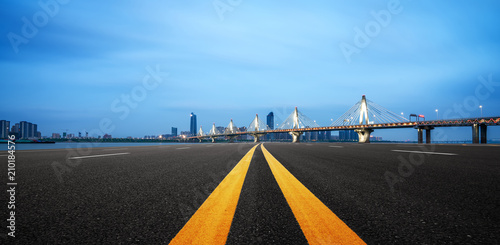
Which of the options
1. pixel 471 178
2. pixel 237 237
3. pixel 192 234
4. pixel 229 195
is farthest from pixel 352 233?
pixel 471 178

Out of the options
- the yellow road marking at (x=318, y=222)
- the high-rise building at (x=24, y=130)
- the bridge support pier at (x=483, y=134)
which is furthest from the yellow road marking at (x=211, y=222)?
the high-rise building at (x=24, y=130)

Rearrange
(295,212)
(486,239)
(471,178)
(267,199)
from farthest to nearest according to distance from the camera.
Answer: (471,178), (267,199), (295,212), (486,239)

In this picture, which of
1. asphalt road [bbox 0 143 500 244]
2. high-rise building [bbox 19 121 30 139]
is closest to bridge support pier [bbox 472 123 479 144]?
asphalt road [bbox 0 143 500 244]

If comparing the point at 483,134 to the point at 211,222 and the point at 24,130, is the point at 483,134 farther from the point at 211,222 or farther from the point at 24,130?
the point at 24,130

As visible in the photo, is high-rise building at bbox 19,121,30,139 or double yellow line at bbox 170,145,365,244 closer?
double yellow line at bbox 170,145,365,244

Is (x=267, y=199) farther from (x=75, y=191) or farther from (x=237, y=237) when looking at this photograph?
(x=75, y=191)

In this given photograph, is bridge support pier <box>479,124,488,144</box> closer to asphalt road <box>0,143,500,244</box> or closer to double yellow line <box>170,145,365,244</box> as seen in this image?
asphalt road <box>0,143,500,244</box>

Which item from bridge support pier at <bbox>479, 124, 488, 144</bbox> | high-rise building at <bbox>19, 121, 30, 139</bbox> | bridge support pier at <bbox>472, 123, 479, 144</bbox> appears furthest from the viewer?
high-rise building at <bbox>19, 121, 30, 139</bbox>

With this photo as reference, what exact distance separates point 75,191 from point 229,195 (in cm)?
173

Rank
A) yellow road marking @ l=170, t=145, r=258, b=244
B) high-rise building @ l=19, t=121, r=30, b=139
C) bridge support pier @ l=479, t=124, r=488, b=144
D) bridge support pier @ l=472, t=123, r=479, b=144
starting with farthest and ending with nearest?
high-rise building @ l=19, t=121, r=30, b=139, bridge support pier @ l=479, t=124, r=488, b=144, bridge support pier @ l=472, t=123, r=479, b=144, yellow road marking @ l=170, t=145, r=258, b=244

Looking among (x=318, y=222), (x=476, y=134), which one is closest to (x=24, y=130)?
(x=318, y=222)

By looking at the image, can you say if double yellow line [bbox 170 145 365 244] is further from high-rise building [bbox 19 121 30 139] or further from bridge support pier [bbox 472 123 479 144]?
high-rise building [bbox 19 121 30 139]

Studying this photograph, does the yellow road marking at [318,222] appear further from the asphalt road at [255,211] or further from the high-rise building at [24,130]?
the high-rise building at [24,130]

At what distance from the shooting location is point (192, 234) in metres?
1.55
